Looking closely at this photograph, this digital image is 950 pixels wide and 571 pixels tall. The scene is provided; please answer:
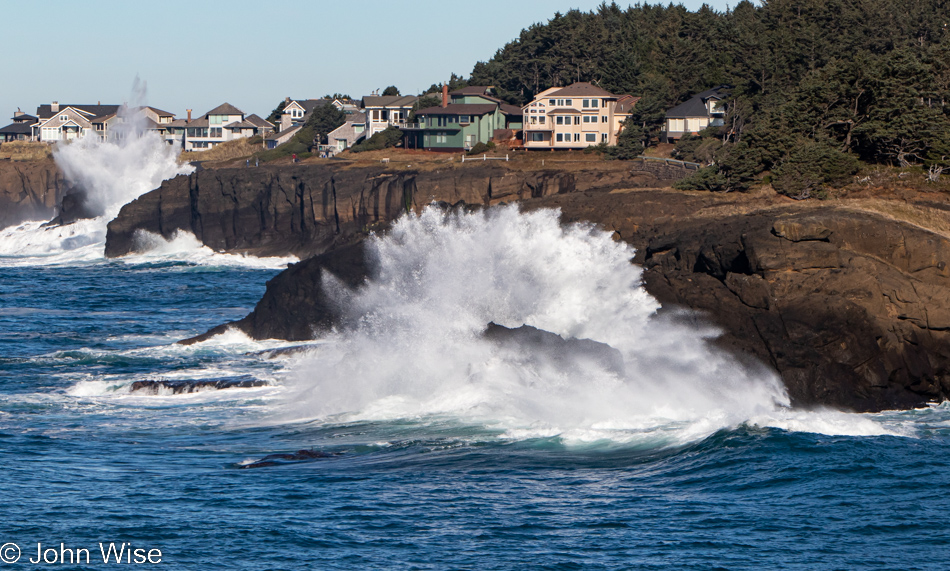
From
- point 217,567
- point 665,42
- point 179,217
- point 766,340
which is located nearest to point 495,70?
point 665,42

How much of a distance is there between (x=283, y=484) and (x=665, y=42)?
94.0 metres

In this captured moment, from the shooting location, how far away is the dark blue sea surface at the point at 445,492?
64.2ft

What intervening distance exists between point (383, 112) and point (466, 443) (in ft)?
316

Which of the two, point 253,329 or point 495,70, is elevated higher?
point 495,70

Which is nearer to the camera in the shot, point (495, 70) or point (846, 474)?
point (846, 474)

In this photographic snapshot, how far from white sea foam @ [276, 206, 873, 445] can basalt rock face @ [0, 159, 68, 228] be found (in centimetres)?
7479

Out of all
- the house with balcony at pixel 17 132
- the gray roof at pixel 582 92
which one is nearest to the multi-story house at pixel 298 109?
the house with balcony at pixel 17 132

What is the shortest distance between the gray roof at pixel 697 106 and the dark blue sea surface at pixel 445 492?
2459 inches

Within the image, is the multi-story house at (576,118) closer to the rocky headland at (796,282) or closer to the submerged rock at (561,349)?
the rocky headland at (796,282)

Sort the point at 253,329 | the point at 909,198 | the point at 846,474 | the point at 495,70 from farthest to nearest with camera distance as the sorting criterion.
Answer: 1. the point at 495,70
2. the point at 253,329
3. the point at 909,198
4. the point at 846,474

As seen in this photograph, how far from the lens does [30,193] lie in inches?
4331

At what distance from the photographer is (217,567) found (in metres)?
19.0

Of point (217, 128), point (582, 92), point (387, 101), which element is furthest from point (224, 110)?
point (582, 92)

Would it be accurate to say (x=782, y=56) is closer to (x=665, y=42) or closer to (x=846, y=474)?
(x=665, y=42)
